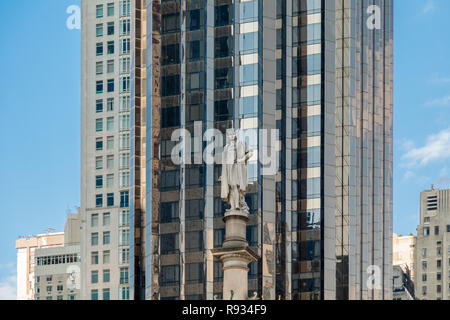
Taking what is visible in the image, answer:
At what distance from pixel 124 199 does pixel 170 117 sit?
30.5 metres

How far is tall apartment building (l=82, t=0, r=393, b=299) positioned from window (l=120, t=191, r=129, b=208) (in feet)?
72.3

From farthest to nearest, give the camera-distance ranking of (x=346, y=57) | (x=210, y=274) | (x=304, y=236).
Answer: (x=346, y=57), (x=304, y=236), (x=210, y=274)

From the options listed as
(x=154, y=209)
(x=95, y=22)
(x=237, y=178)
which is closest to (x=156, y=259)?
(x=154, y=209)

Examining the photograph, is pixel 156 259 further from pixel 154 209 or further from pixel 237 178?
pixel 237 178

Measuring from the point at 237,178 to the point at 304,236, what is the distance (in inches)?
3682

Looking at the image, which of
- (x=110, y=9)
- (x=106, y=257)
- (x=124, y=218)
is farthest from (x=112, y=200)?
(x=110, y=9)

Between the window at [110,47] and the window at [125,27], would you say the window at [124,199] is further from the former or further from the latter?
the window at [125,27]

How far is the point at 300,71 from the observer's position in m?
135

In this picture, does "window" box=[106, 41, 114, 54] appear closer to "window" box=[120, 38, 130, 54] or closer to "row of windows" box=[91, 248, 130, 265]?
"window" box=[120, 38, 130, 54]

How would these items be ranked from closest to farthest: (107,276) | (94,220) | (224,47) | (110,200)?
(224,47)
(107,276)
(110,200)
(94,220)

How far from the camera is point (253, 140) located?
12519 cm

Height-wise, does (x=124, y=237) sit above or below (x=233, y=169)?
above

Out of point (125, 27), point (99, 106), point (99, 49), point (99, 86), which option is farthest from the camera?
point (99, 49)

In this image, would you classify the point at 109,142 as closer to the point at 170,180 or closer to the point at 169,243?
the point at 170,180
